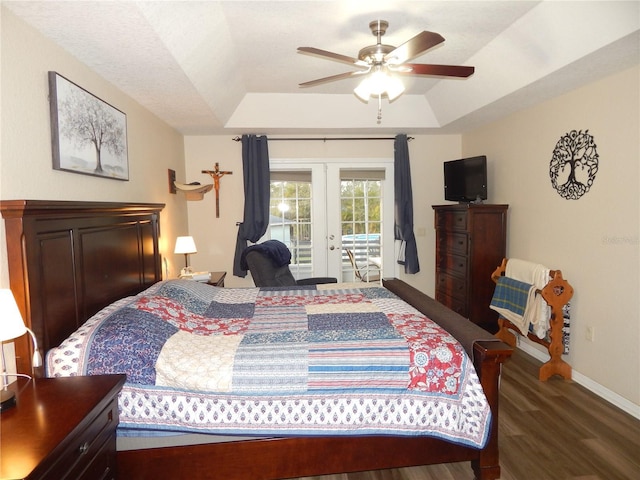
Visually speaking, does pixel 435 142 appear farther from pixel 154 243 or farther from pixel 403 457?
pixel 403 457

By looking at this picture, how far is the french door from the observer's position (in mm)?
4863

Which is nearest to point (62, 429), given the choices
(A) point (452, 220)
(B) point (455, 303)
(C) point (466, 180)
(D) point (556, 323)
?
(D) point (556, 323)

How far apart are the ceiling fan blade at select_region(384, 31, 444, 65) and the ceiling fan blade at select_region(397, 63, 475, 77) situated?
13 cm

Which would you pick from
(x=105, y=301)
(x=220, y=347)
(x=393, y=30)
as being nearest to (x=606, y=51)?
(x=393, y=30)

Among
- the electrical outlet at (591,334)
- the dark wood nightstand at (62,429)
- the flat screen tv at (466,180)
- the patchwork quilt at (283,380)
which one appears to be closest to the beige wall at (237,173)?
the flat screen tv at (466,180)

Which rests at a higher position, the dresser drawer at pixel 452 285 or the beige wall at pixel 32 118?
the beige wall at pixel 32 118

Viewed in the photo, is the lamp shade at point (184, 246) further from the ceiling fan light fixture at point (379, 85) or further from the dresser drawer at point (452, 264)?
the dresser drawer at point (452, 264)

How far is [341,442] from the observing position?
1.87 m

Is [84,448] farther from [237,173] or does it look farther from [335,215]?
[335,215]

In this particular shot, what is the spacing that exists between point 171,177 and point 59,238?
2309 millimetres

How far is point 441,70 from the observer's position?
2459 mm

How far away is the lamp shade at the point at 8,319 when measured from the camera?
4.25ft

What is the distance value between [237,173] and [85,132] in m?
2.50

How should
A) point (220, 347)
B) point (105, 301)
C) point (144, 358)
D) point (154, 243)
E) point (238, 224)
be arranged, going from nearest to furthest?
point (144, 358) → point (220, 347) → point (105, 301) → point (154, 243) → point (238, 224)
